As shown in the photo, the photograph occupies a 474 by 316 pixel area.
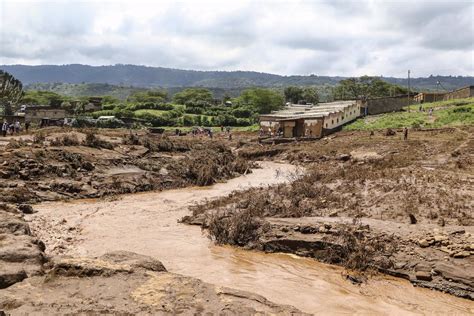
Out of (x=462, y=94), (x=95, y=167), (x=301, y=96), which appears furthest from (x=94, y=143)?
(x=301, y=96)

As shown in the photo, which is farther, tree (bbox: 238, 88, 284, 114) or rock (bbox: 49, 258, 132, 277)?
tree (bbox: 238, 88, 284, 114)

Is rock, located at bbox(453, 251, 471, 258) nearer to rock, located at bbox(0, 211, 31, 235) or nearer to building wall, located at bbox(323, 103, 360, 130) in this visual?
rock, located at bbox(0, 211, 31, 235)

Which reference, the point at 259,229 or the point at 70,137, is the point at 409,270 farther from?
the point at 70,137

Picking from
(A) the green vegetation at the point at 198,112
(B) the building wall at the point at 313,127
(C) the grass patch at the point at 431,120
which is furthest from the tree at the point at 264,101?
(B) the building wall at the point at 313,127

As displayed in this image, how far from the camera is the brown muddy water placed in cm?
1038

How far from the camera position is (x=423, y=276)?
1127cm

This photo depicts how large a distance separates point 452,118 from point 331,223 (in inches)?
1488

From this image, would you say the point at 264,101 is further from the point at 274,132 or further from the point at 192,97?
the point at 274,132

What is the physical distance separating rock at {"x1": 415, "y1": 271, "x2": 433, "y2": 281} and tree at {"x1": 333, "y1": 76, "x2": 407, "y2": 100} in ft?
310

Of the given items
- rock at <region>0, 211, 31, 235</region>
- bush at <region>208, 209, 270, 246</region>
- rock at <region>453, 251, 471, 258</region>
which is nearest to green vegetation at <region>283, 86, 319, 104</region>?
bush at <region>208, 209, 270, 246</region>

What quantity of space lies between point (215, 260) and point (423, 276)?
592 cm

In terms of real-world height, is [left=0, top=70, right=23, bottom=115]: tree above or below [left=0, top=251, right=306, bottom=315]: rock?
above

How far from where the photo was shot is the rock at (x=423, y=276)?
11.2 m

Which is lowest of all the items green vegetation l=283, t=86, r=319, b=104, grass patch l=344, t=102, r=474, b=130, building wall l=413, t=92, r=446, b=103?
grass patch l=344, t=102, r=474, b=130
